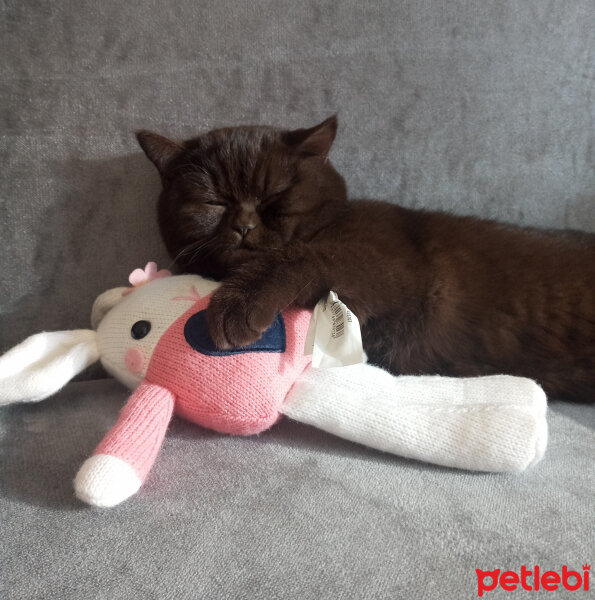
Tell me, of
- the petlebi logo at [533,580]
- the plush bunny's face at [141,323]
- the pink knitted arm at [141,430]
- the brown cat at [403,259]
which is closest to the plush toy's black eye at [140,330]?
the plush bunny's face at [141,323]

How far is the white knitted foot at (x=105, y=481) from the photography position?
2.21ft

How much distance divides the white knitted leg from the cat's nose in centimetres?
33

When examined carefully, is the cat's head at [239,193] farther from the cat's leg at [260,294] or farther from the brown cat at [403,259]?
the cat's leg at [260,294]

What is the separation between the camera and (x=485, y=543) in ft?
2.16

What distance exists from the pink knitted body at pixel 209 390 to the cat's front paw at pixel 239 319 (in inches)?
1.2

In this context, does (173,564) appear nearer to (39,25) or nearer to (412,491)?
(412,491)

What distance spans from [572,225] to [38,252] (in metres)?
1.45

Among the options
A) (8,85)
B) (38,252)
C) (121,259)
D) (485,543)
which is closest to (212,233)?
(121,259)

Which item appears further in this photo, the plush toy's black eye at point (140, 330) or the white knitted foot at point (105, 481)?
the plush toy's black eye at point (140, 330)

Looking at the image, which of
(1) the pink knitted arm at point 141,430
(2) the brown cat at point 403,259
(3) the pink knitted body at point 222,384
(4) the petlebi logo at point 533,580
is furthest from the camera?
(2) the brown cat at point 403,259

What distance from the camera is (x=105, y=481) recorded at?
68 centimetres

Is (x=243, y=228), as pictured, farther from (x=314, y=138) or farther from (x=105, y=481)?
(x=105, y=481)

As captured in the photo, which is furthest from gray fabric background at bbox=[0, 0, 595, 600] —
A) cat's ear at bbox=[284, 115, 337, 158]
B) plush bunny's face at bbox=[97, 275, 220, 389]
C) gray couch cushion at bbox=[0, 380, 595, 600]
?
cat's ear at bbox=[284, 115, 337, 158]

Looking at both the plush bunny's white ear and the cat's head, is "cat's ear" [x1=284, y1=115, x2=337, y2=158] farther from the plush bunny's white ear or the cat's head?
the plush bunny's white ear
